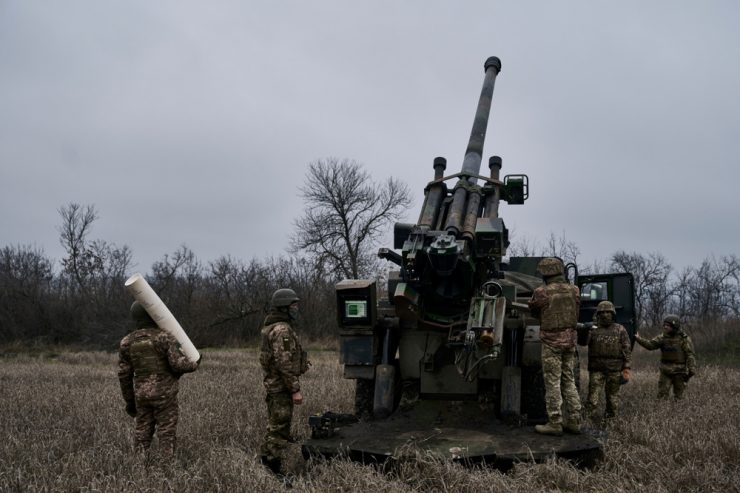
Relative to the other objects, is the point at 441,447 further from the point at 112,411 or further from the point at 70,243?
the point at 70,243

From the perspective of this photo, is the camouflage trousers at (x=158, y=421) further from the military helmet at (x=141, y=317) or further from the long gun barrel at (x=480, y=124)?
the long gun barrel at (x=480, y=124)

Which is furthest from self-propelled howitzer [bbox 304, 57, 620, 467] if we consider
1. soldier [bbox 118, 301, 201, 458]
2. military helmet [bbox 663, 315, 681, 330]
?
military helmet [bbox 663, 315, 681, 330]

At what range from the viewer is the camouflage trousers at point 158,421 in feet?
18.1

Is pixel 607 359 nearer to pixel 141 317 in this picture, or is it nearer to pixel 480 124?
pixel 480 124

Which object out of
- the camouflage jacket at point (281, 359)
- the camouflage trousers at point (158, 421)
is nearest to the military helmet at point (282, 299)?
the camouflage jacket at point (281, 359)

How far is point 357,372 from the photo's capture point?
7266 mm

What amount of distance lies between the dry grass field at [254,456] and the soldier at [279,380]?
29cm

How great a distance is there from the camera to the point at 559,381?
6312 mm

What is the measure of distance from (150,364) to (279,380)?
109cm

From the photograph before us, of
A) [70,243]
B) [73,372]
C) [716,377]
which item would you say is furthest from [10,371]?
[70,243]

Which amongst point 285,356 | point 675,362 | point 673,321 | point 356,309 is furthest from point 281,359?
point 673,321

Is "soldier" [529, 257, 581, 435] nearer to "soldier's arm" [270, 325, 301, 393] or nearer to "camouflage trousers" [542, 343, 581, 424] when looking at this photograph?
"camouflage trousers" [542, 343, 581, 424]

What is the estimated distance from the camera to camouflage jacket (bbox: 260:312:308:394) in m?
5.85

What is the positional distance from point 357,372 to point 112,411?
307cm
